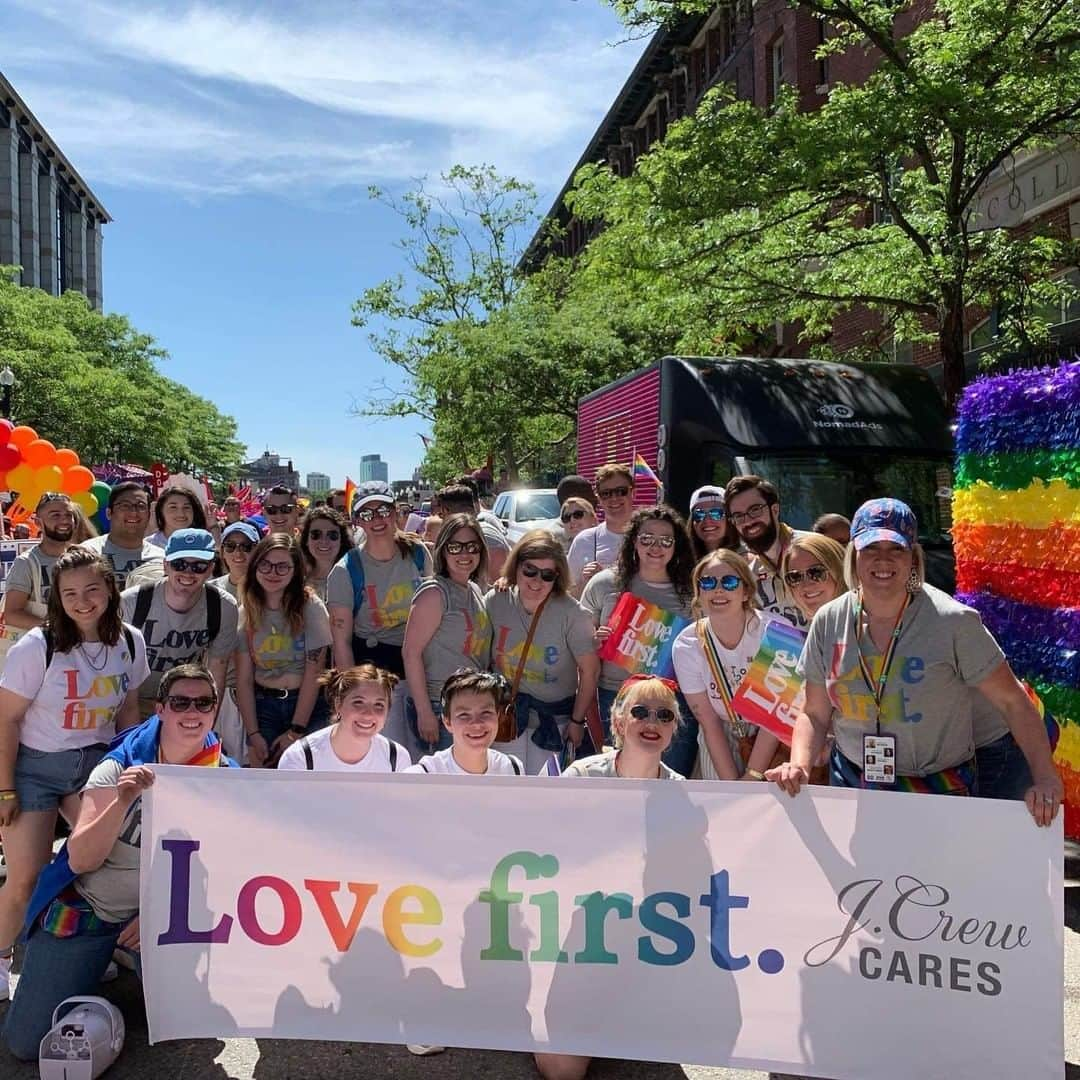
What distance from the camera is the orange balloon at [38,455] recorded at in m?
11.3

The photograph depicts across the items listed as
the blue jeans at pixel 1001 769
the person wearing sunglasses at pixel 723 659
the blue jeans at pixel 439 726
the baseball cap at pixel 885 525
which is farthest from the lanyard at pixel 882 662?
the blue jeans at pixel 439 726

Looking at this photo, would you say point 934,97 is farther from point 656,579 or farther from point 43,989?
point 43,989

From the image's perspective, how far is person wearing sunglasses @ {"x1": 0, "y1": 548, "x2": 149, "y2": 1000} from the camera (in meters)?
3.92

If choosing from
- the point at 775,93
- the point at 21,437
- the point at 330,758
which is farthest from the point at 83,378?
the point at 330,758

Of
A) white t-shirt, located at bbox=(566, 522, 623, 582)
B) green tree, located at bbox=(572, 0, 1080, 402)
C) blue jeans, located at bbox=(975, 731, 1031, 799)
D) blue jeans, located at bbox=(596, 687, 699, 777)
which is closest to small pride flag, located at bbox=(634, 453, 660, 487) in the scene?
white t-shirt, located at bbox=(566, 522, 623, 582)

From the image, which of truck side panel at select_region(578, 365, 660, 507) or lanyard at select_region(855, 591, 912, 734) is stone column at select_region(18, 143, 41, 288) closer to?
truck side panel at select_region(578, 365, 660, 507)

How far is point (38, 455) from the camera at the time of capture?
11.4 metres

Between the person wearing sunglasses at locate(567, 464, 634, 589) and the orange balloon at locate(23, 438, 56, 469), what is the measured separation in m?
7.08

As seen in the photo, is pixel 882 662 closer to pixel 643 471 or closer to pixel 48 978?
pixel 48 978

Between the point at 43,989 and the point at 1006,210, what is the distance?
57.4 ft

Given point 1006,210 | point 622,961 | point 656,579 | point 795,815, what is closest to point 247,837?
point 622,961

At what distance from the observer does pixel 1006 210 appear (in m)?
17.0

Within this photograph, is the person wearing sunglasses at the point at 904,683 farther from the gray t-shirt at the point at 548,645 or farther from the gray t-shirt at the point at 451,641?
the gray t-shirt at the point at 451,641

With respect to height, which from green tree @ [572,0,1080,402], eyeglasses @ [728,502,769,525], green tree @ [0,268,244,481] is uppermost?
green tree @ [0,268,244,481]
